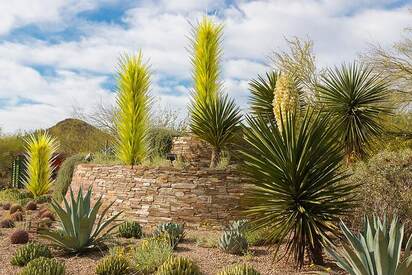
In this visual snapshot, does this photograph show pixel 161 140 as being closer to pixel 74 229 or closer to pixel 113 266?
pixel 74 229

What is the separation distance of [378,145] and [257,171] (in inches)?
315

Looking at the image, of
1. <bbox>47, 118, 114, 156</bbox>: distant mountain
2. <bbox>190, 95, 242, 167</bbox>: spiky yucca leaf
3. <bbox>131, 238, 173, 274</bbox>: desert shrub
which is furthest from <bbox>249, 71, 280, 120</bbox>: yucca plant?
<bbox>47, 118, 114, 156</bbox>: distant mountain

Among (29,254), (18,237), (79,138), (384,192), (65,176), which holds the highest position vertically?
(79,138)

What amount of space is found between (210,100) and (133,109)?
7.58 ft

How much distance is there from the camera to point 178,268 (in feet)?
22.3

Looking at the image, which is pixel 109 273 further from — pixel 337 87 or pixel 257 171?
pixel 337 87

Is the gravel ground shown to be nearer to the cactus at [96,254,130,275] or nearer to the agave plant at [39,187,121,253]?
the agave plant at [39,187,121,253]

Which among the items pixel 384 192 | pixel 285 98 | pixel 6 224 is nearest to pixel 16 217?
pixel 6 224

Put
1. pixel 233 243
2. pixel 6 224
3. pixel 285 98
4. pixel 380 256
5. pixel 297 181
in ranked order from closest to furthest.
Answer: pixel 380 256, pixel 297 181, pixel 285 98, pixel 233 243, pixel 6 224

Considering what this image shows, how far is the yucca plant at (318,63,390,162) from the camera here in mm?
11883

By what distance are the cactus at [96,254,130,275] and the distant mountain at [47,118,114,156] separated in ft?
69.2

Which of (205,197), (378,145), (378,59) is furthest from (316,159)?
(378,59)

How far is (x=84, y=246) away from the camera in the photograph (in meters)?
8.99

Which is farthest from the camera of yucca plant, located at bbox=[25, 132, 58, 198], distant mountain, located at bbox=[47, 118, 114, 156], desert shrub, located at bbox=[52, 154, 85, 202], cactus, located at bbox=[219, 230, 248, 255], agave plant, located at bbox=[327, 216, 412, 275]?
distant mountain, located at bbox=[47, 118, 114, 156]
